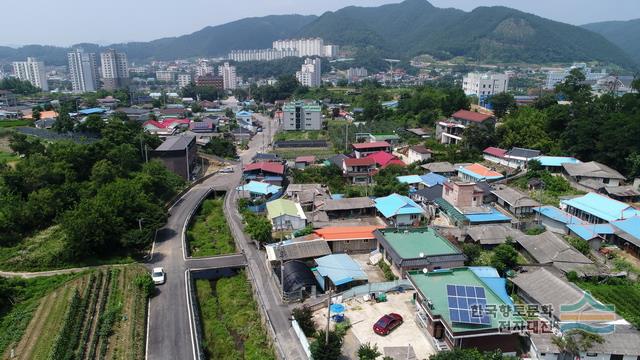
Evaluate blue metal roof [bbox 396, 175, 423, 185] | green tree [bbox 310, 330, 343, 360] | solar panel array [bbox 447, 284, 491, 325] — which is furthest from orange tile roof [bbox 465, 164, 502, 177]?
green tree [bbox 310, 330, 343, 360]

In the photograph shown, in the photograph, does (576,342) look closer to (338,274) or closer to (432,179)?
(338,274)

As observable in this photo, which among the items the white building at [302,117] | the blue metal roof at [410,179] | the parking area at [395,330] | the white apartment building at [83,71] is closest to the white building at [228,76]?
the white apartment building at [83,71]

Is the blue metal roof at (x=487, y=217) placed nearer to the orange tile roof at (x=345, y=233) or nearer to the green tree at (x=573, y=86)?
the orange tile roof at (x=345, y=233)

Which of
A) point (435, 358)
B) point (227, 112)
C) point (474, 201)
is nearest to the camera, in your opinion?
point (435, 358)

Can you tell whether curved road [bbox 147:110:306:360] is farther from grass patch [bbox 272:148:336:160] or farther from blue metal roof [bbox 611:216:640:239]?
blue metal roof [bbox 611:216:640:239]

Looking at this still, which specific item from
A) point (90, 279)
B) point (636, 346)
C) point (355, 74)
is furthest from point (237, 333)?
point (355, 74)

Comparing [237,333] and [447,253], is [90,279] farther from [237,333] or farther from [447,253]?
[447,253]

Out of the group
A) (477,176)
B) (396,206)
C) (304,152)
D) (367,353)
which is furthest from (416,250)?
(304,152)
